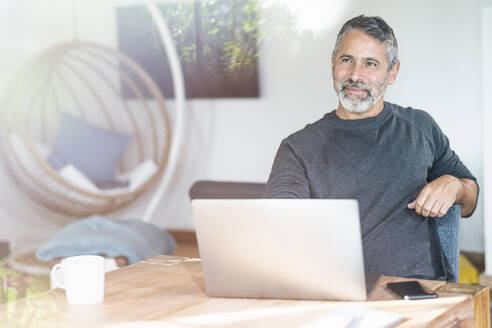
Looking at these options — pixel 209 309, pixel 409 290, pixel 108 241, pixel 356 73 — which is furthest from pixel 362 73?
pixel 108 241

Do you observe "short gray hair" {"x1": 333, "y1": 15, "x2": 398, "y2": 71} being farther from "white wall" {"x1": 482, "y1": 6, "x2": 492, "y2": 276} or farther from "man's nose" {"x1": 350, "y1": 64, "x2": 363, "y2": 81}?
"white wall" {"x1": 482, "y1": 6, "x2": 492, "y2": 276}

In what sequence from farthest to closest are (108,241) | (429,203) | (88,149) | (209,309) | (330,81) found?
(88,149) → (108,241) → (330,81) → (429,203) → (209,309)

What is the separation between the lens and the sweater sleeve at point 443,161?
5.22 ft

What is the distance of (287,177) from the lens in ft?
5.29

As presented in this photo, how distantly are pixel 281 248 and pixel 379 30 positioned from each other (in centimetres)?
74

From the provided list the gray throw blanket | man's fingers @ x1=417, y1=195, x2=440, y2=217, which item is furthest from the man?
the gray throw blanket

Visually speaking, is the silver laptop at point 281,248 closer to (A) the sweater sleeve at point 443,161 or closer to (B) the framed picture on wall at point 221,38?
(A) the sweater sleeve at point 443,161

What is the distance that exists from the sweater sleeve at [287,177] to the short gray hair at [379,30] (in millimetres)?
313

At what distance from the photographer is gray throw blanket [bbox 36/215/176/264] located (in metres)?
2.87

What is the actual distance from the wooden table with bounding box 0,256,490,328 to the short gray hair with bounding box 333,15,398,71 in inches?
25.4

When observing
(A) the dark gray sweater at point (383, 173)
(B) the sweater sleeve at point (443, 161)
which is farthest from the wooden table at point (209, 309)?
(B) the sweater sleeve at point (443, 161)

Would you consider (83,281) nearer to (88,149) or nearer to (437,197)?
(437,197)

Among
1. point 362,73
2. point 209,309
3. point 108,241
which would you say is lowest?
point 108,241

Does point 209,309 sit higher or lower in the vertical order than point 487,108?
lower
